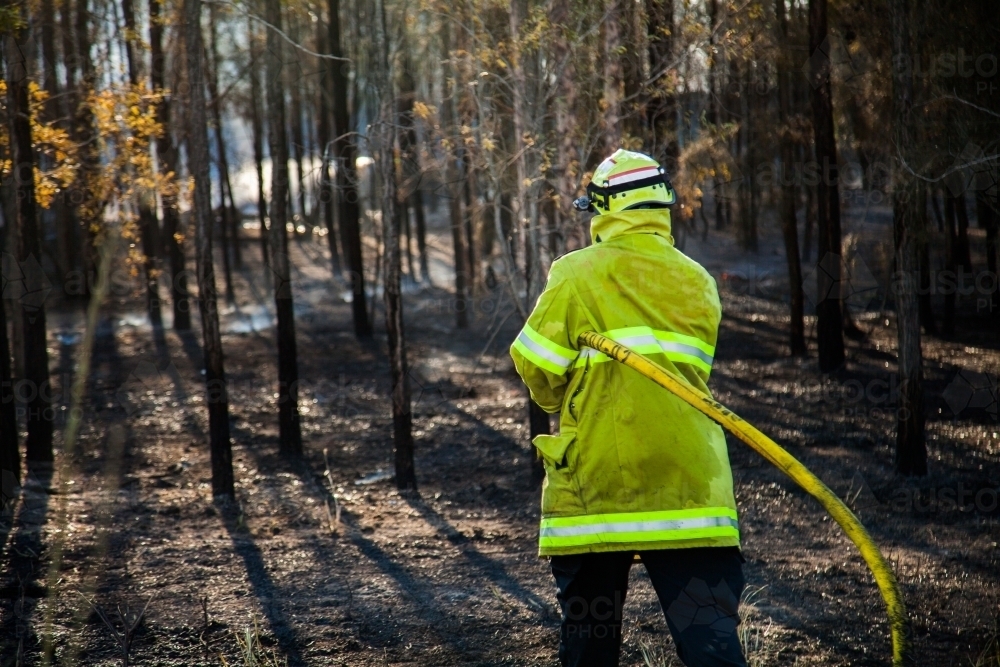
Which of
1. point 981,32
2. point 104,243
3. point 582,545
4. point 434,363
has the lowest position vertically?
point 434,363

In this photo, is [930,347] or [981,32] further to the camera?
[930,347]

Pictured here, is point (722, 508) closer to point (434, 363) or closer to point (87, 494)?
point (87, 494)

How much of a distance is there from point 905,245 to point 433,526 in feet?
19.5

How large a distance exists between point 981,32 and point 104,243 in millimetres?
12291

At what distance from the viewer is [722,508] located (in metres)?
3.13

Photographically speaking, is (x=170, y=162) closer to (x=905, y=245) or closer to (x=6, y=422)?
(x=6, y=422)

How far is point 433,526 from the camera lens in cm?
1020

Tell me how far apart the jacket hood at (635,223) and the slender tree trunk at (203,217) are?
7.49 meters

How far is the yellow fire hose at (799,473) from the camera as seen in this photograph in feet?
9.93

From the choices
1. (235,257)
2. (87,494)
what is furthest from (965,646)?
(235,257)

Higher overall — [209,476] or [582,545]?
[582,545]

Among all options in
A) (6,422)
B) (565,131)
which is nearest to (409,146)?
(565,131)

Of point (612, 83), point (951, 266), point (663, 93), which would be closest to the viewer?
point (612, 83)

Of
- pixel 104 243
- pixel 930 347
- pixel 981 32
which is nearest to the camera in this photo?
pixel 981 32
